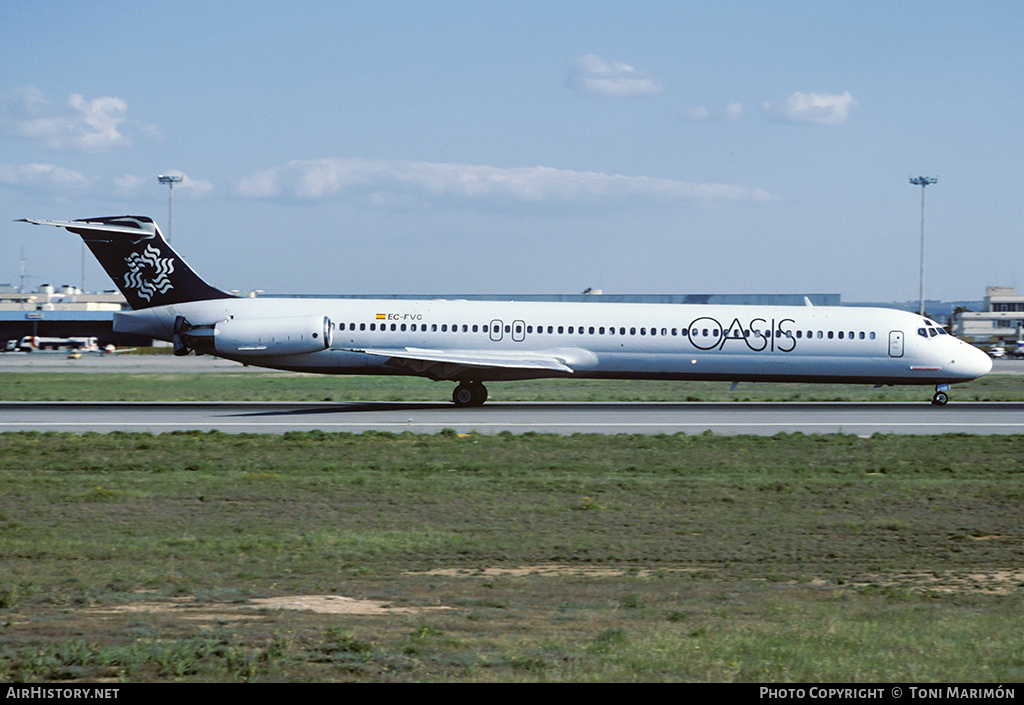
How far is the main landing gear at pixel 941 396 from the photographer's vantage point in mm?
33156

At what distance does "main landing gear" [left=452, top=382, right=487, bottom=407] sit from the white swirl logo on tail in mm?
10299

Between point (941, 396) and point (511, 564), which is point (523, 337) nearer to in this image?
point (941, 396)

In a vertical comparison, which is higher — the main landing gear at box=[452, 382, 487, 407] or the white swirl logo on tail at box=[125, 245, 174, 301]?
the white swirl logo on tail at box=[125, 245, 174, 301]

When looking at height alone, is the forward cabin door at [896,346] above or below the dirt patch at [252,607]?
above

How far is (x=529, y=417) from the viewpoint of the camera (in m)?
29.4

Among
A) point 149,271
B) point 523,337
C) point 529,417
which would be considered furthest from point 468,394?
point 149,271

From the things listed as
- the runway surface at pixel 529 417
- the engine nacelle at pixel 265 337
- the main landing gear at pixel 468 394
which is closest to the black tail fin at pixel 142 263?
the engine nacelle at pixel 265 337

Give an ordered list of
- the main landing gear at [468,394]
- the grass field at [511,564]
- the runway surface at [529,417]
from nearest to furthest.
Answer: the grass field at [511,564]
the runway surface at [529,417]
the main landing gear at [468,394]

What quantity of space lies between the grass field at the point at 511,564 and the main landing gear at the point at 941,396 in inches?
476

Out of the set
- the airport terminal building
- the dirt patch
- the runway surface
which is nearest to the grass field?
the dirt patch

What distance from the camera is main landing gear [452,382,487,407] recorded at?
33062mm

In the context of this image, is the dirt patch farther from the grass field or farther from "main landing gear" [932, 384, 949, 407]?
"main landing gear" [932, 384, 949, 407]

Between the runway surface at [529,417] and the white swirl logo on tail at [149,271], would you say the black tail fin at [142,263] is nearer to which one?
the white swirl logo on tail at [149,271]
